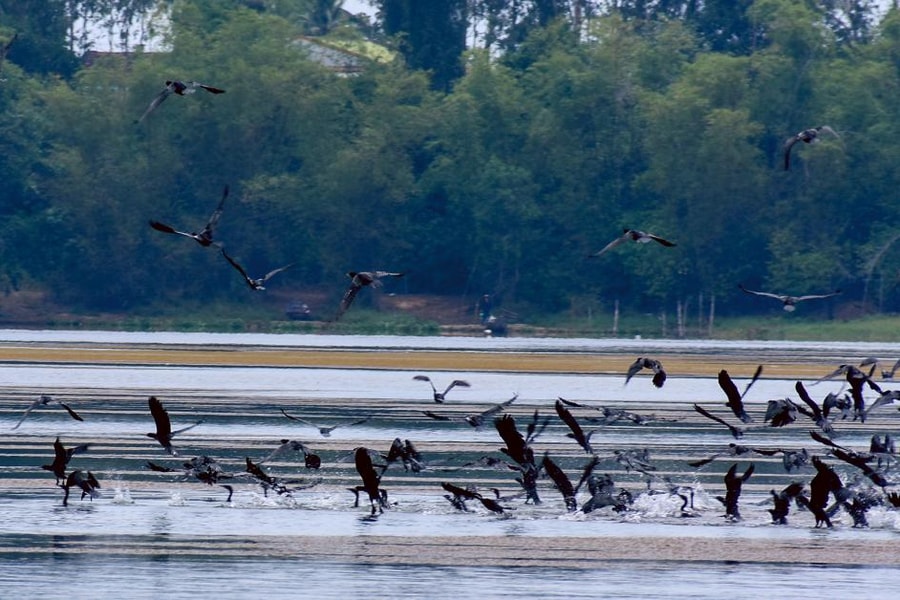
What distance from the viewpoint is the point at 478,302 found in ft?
339

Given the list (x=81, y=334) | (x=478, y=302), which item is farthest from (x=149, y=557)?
(x=478, y=302)

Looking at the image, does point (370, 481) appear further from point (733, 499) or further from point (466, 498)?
point (733, 499)

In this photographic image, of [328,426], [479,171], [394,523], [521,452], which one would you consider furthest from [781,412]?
[479,171]

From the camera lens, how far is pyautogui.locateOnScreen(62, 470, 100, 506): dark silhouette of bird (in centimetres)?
2484

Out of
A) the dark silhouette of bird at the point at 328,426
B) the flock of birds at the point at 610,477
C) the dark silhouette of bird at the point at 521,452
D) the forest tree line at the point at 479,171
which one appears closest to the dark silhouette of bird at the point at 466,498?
the flock of birds at the point at 610,477

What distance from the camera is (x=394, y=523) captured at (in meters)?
24.2

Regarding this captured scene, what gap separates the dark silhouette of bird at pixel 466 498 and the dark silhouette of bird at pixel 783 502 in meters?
3.40

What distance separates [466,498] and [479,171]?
82027 millimetres

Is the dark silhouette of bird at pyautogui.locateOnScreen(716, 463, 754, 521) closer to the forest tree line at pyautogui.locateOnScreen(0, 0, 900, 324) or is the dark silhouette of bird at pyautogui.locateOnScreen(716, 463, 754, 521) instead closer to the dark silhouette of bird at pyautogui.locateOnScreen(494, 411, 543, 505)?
the dark silhouette of bird at pyautogui.locateOnScreen(494, 411, 543, 505)

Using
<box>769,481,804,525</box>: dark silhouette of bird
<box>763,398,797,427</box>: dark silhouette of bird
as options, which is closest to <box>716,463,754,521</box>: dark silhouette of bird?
<box>769,481,804,525</box>: dark silhouette of bird

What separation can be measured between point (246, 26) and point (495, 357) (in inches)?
1906

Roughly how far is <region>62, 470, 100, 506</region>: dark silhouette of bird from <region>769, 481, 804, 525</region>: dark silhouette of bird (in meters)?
8.56

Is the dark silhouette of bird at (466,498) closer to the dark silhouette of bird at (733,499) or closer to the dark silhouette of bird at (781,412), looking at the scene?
the dark silhouette of bird at (733,499)

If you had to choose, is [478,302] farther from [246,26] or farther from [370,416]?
[370,416]
